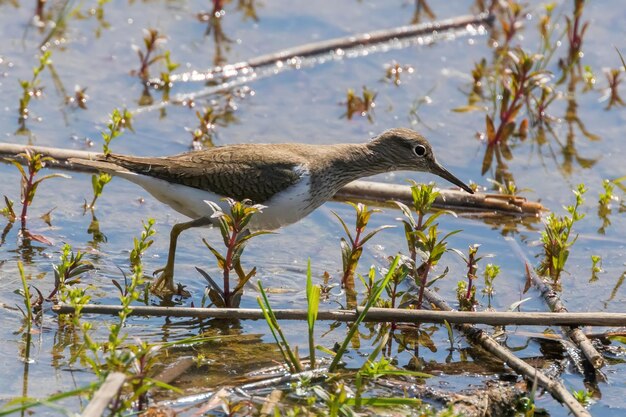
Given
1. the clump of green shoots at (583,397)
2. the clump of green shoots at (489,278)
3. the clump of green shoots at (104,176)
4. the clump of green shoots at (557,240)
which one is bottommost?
the clump of green shoots at (583,397)

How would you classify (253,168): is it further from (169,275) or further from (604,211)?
(604,211)

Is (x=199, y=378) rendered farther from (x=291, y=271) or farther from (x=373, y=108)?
(x=373, y=108)

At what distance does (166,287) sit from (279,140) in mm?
2974

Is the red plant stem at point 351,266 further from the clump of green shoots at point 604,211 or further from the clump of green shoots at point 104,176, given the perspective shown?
the clump of green shoots at point 604,211

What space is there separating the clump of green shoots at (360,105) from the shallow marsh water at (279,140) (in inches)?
4.6

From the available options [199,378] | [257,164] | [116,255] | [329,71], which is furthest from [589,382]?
[329,71]

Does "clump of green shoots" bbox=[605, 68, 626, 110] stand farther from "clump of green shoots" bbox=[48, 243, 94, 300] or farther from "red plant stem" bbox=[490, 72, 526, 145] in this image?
"clump of green shoots" bbox=[48, 243, 94, 300]

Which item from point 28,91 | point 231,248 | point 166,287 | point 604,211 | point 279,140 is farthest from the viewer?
point 279,140

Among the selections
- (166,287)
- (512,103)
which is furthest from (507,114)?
(166,287)

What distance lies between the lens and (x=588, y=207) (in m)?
9.10

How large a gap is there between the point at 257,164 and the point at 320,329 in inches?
58.8

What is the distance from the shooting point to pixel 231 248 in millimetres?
6562

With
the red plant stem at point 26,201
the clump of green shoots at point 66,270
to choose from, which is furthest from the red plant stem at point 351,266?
the red plant stem at point 26,201

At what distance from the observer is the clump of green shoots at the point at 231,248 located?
252 inches
